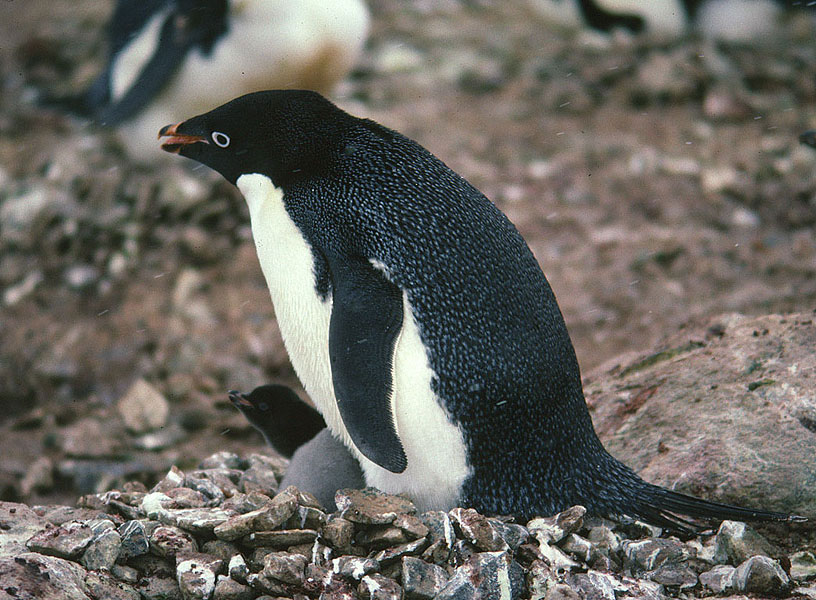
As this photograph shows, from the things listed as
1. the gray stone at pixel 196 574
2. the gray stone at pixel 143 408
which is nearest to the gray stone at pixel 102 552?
the gray stone at pixel 196 574

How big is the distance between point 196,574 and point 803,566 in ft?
4.01

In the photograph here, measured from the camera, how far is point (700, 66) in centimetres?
581

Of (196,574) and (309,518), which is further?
(309,518)

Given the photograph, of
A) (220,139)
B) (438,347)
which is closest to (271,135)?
(220,139)

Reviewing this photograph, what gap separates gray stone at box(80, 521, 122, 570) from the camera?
1638 mm

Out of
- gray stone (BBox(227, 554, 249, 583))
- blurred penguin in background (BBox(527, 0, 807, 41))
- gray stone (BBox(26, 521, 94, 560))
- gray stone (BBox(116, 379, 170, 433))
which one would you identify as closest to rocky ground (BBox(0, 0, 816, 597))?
gray stone (BBox(116, 379, 170, 433))

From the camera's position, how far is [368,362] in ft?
6.13

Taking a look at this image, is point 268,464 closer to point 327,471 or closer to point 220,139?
point 327,471

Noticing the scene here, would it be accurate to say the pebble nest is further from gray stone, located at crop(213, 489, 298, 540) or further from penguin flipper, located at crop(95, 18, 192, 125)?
penguin flipper, located at crop(95, 18, 192, 125)

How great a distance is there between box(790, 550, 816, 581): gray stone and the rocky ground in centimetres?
47

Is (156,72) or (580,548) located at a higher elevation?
(156,72)

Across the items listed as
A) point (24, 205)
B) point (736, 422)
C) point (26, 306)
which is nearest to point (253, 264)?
point (26, 306)

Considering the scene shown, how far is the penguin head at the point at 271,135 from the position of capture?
7.14 ft

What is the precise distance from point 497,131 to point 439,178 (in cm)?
334
